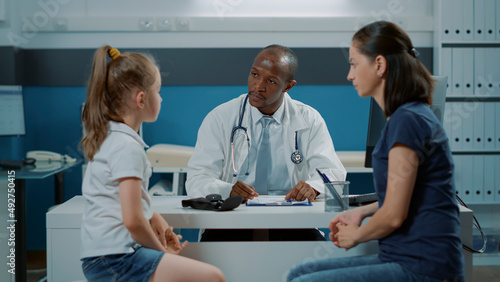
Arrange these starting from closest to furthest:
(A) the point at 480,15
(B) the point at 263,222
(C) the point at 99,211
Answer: (C) the point at 99,211, (B) the point at 263,222, (A) the point at 480,15

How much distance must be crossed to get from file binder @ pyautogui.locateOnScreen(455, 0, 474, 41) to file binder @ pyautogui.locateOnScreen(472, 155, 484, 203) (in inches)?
30.8

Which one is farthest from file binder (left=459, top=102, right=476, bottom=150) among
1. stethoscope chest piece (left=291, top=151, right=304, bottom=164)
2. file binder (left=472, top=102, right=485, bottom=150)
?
stethoscope chest piece (left=291, top=151, right=304, bottom=164)

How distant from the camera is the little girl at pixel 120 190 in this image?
121 cm

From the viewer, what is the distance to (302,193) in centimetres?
169

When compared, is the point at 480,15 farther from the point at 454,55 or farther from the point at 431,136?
the point at 431,136

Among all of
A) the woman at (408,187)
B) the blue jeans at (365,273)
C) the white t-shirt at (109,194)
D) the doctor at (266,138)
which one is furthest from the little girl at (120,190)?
the doctor at (266,138)

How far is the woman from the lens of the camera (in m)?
1.12

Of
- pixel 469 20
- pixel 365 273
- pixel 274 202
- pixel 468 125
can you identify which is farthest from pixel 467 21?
pixel 365 273

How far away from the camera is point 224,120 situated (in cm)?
207

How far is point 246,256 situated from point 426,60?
8.07ft

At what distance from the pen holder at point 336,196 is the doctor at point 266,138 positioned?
44cm

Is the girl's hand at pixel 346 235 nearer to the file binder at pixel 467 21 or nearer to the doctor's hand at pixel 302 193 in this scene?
the doctor's hand at pixel 302 193

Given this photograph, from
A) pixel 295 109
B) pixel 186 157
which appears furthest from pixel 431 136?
pixel 186 157

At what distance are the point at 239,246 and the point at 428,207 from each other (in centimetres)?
58
